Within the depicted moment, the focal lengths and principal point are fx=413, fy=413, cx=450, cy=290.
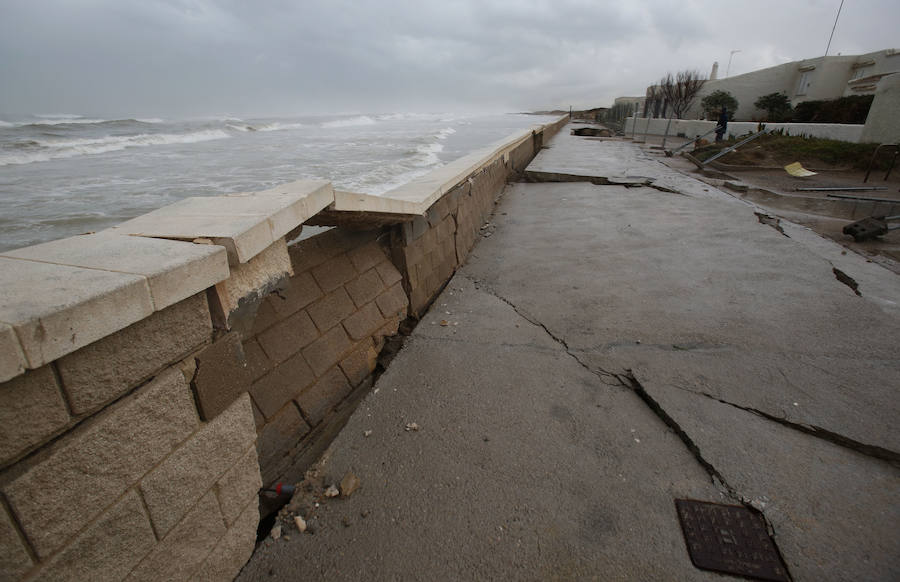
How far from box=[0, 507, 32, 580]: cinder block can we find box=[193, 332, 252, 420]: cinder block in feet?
1.81

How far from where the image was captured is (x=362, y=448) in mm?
2346

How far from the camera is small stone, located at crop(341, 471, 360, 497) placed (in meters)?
2.05

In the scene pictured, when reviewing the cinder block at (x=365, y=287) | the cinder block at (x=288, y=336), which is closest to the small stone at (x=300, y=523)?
the cinder block at (x=288, y=336)

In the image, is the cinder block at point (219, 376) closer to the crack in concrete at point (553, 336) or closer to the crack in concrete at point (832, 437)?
the crack in concrete at point (553, 336)

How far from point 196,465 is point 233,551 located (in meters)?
0.48

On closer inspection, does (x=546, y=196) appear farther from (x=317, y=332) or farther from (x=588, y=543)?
(x=588, y=543)

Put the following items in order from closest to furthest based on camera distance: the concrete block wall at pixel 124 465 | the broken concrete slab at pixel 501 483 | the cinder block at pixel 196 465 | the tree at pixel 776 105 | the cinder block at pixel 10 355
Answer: the cinder block at pixel 10 355 → the concrete block wall at pixel 124 465 → the cinder block at pixel 196 465 → the broken concrete slab at pixel 501 483 → the tree at pixel 776 105

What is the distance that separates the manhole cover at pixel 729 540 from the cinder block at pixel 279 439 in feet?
6.82

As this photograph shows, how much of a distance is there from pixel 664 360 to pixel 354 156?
13.5 m

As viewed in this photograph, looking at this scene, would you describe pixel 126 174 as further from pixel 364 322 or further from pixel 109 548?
pixel 109 548

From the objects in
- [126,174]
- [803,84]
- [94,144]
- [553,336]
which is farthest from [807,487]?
[803,84]

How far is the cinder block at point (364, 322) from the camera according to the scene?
10.3ft

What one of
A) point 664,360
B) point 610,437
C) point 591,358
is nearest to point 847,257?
point 664,360

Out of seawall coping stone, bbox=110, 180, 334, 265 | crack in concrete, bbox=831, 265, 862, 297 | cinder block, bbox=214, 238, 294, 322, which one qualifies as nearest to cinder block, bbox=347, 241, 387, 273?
seawall coping stone, bbox=110, 180, 334, 265
